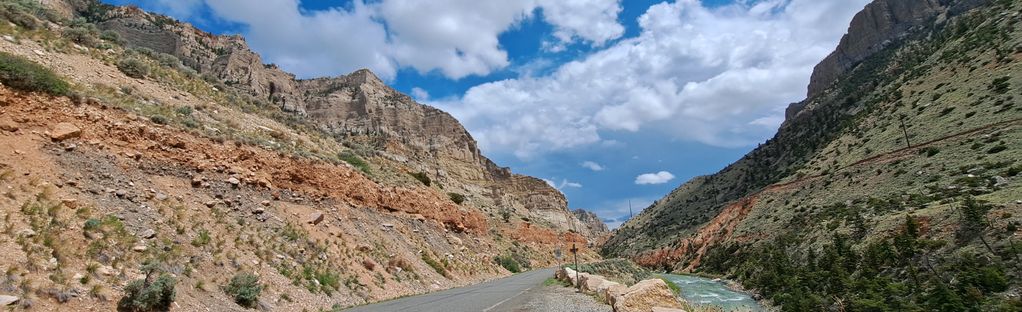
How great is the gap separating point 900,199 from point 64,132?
4556 cm

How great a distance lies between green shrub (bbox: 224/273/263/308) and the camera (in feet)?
43.8

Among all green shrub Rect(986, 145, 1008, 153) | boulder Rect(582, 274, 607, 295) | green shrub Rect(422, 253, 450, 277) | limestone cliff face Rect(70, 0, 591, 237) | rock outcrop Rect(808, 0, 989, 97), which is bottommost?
boulder Rect(582, 274, 607, 295)

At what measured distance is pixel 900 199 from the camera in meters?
34.0

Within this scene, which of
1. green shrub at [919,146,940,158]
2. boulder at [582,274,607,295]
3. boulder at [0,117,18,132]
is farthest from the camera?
green shrub at [919,146,940,158]

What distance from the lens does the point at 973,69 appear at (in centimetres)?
4494

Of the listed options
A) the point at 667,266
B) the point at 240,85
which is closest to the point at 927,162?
the point at 667,266

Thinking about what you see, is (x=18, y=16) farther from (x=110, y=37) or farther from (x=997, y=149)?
(x=997, y=149)

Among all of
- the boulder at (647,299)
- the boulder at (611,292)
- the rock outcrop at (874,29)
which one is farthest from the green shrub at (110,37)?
the rock outcrop at (874,29)

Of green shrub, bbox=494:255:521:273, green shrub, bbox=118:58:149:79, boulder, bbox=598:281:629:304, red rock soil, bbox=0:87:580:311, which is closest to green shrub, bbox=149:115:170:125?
red rock soil, bbox=0:87:580:311

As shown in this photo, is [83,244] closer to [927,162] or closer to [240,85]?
[927,162]

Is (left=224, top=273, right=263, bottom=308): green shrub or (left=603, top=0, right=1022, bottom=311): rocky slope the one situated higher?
(left=603, top=0, right=1022, bottom=311): rocky slope

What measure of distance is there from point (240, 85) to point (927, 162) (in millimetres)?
87578

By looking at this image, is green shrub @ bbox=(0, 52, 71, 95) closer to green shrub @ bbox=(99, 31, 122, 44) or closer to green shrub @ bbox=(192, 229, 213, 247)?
green shrub @ bbox=(192, 229, 213, 247)

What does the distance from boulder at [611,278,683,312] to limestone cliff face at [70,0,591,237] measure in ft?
198
